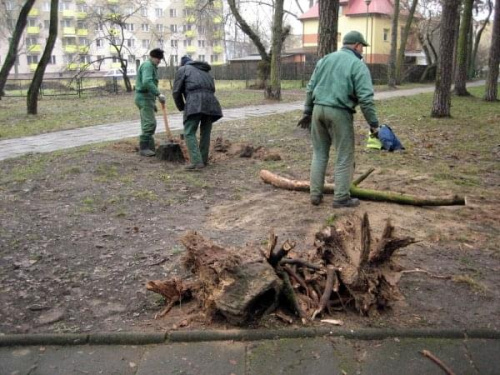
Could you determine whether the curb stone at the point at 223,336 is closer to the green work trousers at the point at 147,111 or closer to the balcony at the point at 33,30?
the green work trousers at the point at 147,111

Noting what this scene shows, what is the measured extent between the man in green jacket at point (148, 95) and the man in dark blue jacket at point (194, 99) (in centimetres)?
75

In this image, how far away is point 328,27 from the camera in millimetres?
11391

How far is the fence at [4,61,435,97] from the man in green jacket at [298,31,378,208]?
26.7 metres

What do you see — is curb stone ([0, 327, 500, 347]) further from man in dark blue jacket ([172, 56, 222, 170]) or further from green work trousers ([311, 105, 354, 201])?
man in dark blue jacket ([172, 56, 222, 170])

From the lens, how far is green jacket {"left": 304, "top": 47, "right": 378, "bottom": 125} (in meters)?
5.77

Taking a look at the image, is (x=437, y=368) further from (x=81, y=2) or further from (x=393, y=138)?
(x=81, y=2)

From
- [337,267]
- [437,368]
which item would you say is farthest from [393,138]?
[437,368]

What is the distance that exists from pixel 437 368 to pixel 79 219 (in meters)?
4.07

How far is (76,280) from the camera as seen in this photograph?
4.23 m

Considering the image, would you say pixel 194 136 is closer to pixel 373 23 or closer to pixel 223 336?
pixel 223 336

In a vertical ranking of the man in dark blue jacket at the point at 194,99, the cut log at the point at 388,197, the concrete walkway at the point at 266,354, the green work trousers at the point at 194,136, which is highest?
the man in dark blue jacket at the point at 194,99

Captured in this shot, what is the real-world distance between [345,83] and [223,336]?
341 centimetres

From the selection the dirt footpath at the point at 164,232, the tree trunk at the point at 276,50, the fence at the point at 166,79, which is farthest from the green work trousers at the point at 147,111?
the fence at the point at 166,79

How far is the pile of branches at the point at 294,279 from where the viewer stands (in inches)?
133
